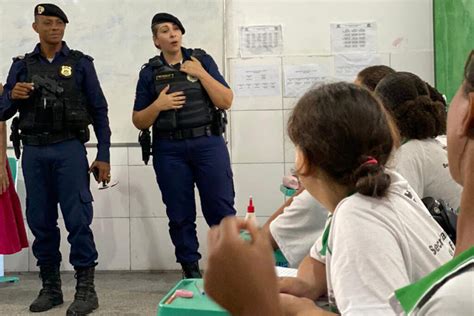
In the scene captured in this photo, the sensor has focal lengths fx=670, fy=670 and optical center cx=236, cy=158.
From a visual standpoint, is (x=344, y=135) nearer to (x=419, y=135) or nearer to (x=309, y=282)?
(x=309, y=282)

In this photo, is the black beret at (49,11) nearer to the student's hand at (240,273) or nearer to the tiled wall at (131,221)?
the tiled wall at (131,221)

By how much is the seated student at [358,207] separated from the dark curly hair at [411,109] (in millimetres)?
930

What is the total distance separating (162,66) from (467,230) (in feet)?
9.98

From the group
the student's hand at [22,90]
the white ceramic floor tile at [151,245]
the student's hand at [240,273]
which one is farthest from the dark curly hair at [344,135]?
the white ceramic floor tile at [151,245]

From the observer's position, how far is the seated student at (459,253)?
60 cm

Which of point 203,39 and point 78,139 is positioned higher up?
point 203,39

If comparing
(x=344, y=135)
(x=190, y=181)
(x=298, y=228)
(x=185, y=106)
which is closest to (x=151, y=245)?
(x=190, y=181)

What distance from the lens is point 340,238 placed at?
3.49 feet

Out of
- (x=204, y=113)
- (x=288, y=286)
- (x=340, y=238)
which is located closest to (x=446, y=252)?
(x=340, y=238)

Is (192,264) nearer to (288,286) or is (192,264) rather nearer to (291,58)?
(291,58)

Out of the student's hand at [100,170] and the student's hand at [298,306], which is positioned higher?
the student's hand at [100,170]

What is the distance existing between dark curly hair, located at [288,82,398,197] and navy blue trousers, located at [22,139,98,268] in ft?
7.35

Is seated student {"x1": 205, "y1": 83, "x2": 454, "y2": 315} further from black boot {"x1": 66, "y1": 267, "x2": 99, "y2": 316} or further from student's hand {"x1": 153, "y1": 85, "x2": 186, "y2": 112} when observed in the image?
student's hand {"x1": 153, "y1": 85, "x2": 186, "y2": 112}

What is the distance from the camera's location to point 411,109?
2205 mm
